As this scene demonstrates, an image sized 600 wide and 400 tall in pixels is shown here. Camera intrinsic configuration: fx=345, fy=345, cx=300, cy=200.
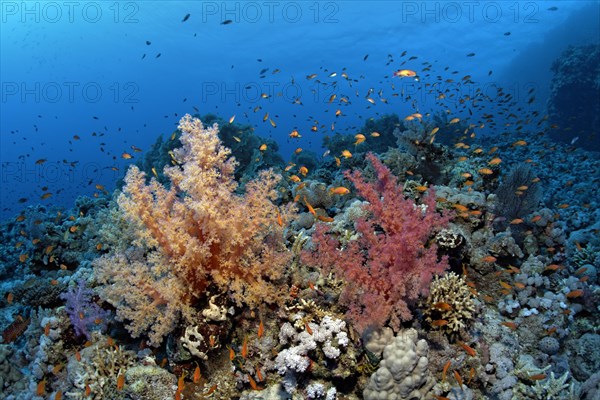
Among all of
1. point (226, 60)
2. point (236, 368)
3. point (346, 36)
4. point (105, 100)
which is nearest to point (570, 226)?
point (236, 368)

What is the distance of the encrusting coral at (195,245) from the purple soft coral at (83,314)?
0.89m

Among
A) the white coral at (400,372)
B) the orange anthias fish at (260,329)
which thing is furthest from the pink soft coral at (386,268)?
the orange anthias fish at (260,329)

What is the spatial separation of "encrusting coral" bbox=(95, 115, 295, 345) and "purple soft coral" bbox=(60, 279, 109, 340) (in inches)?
34.9

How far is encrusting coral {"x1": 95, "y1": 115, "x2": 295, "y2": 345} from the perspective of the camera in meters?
4.09

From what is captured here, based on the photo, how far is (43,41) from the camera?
299 ft

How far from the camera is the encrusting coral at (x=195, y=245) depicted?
13.4 ft

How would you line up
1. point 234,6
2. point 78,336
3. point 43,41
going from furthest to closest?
point 43,41 < point 234,6 < point 78,336

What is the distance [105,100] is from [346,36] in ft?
462

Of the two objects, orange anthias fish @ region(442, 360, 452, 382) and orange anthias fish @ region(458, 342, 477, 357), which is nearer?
orange anthias fish @ region(442, 360, 452, 382)

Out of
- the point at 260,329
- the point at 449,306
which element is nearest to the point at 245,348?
the point at 260,329

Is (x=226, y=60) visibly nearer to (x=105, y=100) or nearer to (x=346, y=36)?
(x=346, y=36)

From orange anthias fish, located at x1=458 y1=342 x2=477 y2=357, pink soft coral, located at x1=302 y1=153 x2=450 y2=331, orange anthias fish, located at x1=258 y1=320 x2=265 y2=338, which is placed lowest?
orange anthias fish, located at x1=458 y1=342 x2=477 y2=357

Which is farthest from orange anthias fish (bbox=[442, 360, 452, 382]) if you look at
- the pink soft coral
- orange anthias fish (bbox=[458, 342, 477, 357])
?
the pink soft coral

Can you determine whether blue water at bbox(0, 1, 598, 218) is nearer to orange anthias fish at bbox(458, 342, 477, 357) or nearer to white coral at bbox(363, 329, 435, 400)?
orange anthias fish at bbox(458, 342, 477, 357)
